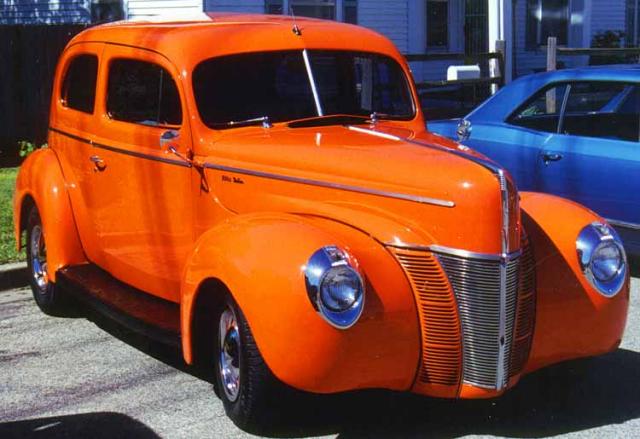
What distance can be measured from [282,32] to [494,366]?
7.78ft

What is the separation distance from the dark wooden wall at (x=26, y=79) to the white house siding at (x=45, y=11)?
3305 millimetres

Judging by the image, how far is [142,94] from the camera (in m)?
6.04

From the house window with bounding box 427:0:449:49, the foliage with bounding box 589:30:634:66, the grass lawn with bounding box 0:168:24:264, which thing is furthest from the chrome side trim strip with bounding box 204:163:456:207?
the foliage with bounding box 589:30:634:66

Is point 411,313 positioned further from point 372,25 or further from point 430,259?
point 372,25

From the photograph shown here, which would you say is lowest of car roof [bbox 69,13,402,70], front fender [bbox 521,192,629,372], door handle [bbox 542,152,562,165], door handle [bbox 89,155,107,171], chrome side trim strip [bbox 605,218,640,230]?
chrome side trim strip [bbox 605,218,640,230]

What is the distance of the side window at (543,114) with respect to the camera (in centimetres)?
827

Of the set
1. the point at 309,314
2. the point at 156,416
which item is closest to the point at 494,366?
the point at 309,314

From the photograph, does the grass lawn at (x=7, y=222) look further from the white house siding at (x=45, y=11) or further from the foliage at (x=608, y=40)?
the foliage at (x=608, y=40)

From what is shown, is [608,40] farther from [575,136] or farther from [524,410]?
[524,410]

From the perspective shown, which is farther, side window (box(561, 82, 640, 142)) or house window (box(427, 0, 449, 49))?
house window (box(427, 0, 449, 49))

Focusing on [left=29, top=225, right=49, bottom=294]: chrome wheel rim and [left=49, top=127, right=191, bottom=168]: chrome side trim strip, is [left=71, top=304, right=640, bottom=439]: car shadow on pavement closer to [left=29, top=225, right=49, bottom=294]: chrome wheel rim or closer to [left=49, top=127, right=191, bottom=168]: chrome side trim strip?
[left=49, top=127, right=191, bottom=168]: chrome side trim strip

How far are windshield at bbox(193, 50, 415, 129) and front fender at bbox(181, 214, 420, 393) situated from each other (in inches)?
45.3

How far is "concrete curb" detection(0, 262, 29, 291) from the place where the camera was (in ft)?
25.7

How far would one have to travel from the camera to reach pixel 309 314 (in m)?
4.26
